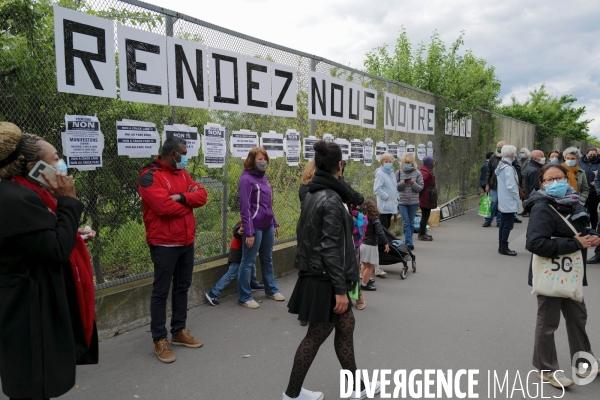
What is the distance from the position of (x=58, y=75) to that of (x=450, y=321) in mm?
4417

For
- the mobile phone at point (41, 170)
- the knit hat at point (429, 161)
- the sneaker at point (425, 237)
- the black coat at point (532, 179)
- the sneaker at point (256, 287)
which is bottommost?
the sneaker at point (256, 287)

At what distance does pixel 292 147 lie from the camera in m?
7.01

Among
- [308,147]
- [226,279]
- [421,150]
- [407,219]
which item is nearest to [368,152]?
[407,219]

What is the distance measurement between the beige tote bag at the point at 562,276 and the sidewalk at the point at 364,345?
768mm

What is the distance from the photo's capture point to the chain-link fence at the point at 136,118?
4.02 m

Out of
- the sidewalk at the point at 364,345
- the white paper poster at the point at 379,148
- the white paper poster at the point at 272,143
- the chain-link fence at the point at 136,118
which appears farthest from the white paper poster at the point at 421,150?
the white paper poster at the point at 272,143

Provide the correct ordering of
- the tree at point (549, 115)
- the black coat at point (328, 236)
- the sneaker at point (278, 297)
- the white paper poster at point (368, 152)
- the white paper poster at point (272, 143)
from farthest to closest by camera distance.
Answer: the tree at point (549, 115)
the white paper poster at point (368, 152)
the white paper poster at point (272, 143)
the sneaker at point (278, 297)
the black coat at point (328, 236)

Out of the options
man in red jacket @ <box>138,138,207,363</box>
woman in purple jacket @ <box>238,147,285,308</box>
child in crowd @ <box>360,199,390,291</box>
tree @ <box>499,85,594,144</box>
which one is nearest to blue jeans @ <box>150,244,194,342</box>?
man in red jacket @ <box>138,138,207,363</box>

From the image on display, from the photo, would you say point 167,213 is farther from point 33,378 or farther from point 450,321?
point 450,321

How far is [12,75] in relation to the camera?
3840 millimetres

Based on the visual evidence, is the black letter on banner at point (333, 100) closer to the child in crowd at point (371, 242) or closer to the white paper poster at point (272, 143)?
the white paper poster at point (272, 143)

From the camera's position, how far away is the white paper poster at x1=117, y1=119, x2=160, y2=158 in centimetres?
448

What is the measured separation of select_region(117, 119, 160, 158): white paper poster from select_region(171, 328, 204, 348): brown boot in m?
1.73

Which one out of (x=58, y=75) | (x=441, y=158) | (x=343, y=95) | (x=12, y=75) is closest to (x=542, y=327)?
(x=58, y=75)
